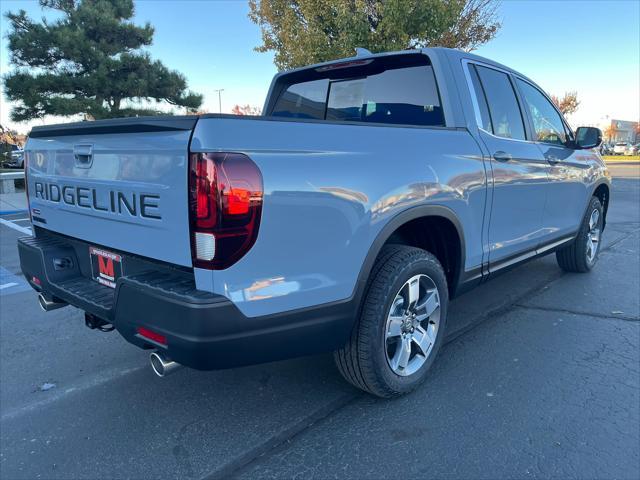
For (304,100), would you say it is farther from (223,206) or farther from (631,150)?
(631,150)

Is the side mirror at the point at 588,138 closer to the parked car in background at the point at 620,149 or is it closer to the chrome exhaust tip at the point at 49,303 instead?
the chrome exhaust tip at the point at 49,303

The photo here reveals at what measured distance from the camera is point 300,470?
85.4 inches

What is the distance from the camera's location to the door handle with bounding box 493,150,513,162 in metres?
3.20

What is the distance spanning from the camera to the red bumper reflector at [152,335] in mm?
1977

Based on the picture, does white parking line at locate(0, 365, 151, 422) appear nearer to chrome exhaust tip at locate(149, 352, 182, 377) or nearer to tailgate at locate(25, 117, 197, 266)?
tailgate at locate(25, 117, 197, 266)

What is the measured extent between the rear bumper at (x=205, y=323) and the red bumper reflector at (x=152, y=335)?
0.07 feet

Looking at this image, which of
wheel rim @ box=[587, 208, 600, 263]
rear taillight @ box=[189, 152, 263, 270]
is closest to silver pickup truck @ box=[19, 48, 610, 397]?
rear taillight @ box=[189, 152, 263, 270]

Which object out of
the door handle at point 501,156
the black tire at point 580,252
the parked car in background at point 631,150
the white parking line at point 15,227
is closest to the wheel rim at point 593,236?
the black tire at point 580,252

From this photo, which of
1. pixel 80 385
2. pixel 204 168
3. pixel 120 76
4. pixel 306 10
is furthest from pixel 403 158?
pixel 120 76

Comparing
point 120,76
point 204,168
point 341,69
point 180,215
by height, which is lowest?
point 180,215

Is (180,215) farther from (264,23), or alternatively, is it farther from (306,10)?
(264,23)

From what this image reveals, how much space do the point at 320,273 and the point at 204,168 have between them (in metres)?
0.68

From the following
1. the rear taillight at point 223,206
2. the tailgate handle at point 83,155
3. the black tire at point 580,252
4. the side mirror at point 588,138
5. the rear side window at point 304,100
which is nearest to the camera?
the rear taillight at point 223,206

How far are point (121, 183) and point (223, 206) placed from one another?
2.14 feet
